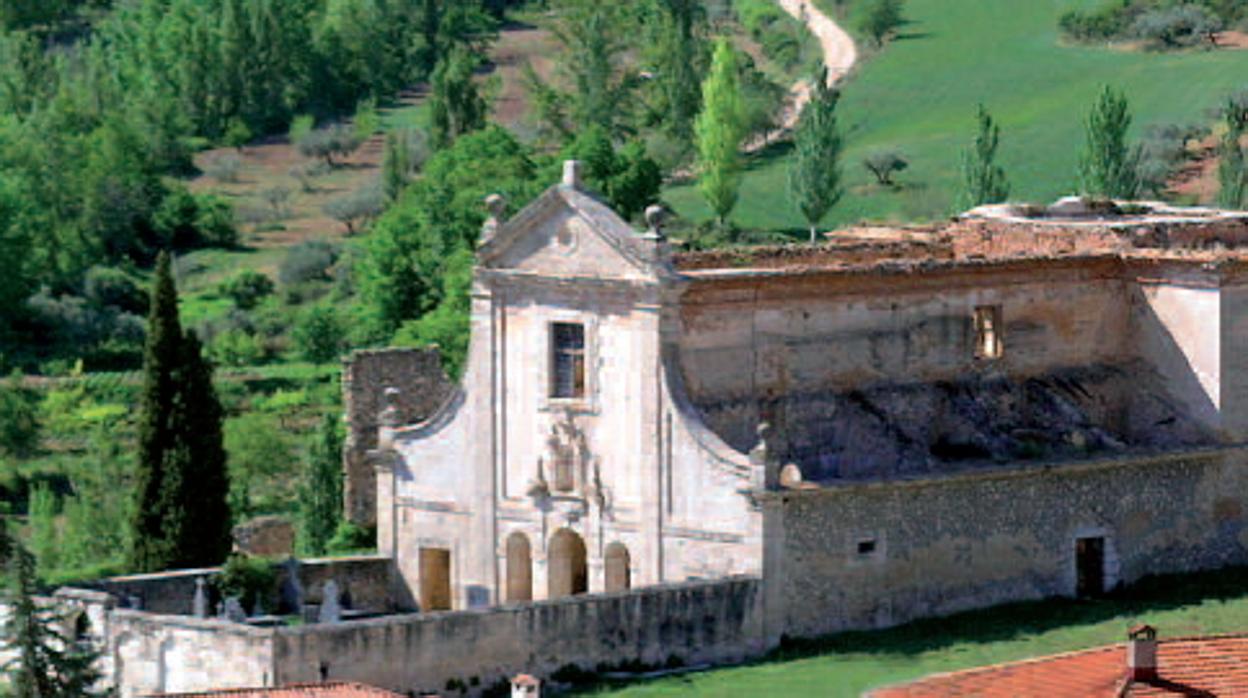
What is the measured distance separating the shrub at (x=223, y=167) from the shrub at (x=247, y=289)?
49.5 ft

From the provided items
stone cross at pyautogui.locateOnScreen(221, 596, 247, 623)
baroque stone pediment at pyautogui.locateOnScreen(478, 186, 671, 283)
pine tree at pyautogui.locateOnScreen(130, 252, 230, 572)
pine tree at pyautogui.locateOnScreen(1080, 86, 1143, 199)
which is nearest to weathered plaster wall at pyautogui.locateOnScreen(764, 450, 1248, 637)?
baroque stone pediment at pyautogui.locateOnScreen(478, 186, 671, 283)

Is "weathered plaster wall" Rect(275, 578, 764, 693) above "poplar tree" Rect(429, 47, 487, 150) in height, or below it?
below

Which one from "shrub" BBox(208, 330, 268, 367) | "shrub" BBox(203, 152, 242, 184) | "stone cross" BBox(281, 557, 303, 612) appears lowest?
"stone cross" BBox(281, 557, 303, 612)

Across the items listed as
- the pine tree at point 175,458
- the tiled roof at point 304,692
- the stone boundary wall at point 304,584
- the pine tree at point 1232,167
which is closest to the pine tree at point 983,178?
the pine tree at point 1232,167

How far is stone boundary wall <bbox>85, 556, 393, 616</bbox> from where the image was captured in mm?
58188

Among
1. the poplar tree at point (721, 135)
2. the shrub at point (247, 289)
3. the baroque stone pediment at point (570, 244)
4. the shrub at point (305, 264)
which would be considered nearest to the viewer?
the baroque stone pediment at point (570, 244)

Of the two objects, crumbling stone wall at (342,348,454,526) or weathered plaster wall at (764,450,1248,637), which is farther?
crumbling stone wall at (342,348,454,526)

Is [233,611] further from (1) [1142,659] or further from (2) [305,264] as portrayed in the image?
(2) [305,264]

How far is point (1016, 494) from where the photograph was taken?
5988 cm

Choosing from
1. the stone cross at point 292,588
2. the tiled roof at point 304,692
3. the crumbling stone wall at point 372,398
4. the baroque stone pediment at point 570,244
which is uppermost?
the baroque stone pediment at point 570,244

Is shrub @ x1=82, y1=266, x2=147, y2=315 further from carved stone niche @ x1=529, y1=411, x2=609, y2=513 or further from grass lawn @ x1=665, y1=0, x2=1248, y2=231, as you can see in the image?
carved stone niche @ x1=529, y1=411, x2=609, y2=513

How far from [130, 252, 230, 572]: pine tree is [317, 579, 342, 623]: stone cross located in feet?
10.4

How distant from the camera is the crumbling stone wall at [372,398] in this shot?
67.5 meters

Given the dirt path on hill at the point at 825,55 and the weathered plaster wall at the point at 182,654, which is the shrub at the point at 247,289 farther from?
the weathered plaster wall at the point at 182,654
